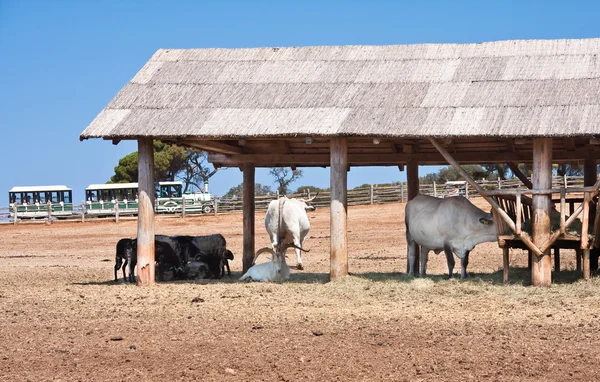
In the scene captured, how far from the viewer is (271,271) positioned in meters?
18.7

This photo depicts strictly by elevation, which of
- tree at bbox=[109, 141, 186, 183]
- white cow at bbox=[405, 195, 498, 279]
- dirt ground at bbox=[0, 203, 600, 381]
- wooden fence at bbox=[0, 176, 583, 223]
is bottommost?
dirt ground at bbox=[0, 203, 600, 381]

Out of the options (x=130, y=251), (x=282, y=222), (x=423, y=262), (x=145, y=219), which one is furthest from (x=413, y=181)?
(x=130, y=251)

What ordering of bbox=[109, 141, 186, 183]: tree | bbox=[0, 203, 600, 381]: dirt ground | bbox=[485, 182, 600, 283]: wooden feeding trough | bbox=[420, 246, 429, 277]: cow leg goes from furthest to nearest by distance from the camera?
bbox=[109, 141, 186, 183]: tree → bbox=[420, 246, 429, 277]: cow leg → bbox=[485, 182, 600, 283]: wooden feeding trough → bbox=[0, 203, 600, 381]: dirt ground

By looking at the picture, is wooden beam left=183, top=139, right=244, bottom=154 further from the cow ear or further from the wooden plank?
the cow ear

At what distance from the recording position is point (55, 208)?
54062mm

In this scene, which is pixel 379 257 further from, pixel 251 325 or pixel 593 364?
pixel 593 364

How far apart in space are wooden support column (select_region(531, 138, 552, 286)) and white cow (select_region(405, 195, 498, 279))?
1337 mm

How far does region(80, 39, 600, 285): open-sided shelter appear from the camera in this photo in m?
16.2

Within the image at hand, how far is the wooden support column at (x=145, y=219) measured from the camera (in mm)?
17750

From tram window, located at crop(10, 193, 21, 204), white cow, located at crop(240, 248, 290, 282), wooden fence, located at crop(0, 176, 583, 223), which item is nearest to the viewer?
white cow, located at crop(240, 248, 290, 282)

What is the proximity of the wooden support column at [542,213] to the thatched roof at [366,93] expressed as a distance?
531 millimetres

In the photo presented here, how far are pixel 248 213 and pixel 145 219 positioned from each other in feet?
12.5


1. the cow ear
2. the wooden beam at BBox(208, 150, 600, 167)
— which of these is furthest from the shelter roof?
the cow ear

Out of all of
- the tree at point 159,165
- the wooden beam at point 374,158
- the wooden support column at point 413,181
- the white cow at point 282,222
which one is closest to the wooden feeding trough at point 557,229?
the wooden beam at point 374,158
